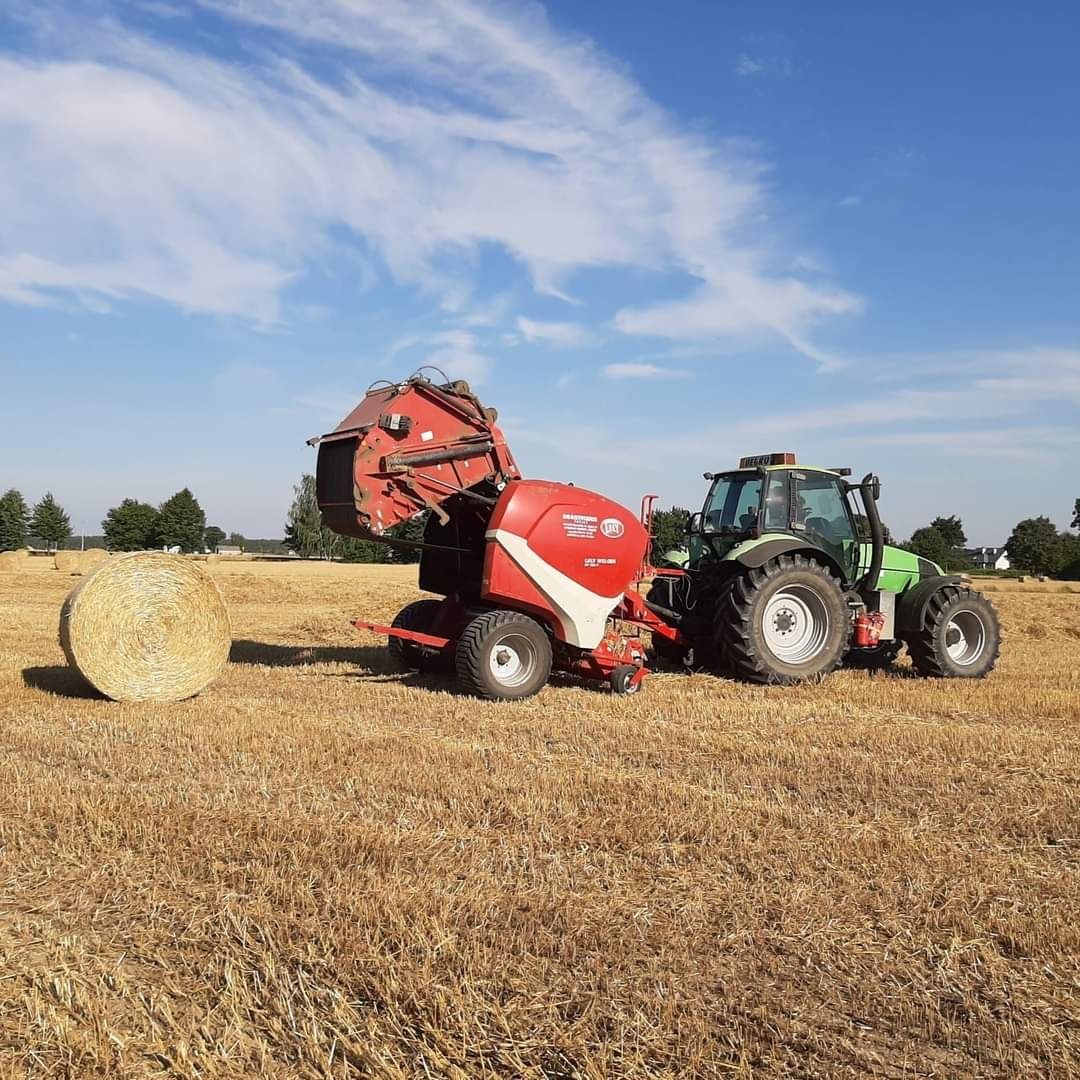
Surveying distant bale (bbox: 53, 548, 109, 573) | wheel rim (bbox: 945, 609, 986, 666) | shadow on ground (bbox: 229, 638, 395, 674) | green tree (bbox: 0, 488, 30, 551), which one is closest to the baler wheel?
shadow on ground (bbox: 229, 638, 395, 674)

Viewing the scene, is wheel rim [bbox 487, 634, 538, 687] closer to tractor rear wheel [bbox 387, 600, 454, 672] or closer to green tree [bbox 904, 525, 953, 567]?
tractor rear wheel [bbox 387, 600, 454, 672]

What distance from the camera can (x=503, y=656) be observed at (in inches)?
333

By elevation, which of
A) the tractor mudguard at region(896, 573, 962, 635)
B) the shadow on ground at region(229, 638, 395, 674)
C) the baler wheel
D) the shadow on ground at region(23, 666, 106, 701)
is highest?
the tractor mudguard at region(896, 573, 962, 635)

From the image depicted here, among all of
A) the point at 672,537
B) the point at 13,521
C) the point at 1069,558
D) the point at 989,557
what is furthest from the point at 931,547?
the point at 989,557

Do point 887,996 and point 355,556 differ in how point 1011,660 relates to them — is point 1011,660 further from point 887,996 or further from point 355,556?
point 355,556

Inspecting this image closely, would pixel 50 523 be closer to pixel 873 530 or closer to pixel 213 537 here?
pixel 213 537

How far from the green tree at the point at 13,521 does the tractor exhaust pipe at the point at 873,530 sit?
7032 centimetres

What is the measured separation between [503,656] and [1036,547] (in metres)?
67.2

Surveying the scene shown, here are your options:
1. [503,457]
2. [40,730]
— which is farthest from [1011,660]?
[40,730]

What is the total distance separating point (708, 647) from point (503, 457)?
9.35 feet

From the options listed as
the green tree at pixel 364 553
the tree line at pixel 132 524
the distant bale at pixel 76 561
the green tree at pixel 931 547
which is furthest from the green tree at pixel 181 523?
the green tree at pixel 931 547

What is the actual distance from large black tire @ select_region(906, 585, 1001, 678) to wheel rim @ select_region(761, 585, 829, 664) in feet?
4.16

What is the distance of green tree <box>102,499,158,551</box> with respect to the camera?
246ft

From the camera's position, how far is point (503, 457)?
353 inches
